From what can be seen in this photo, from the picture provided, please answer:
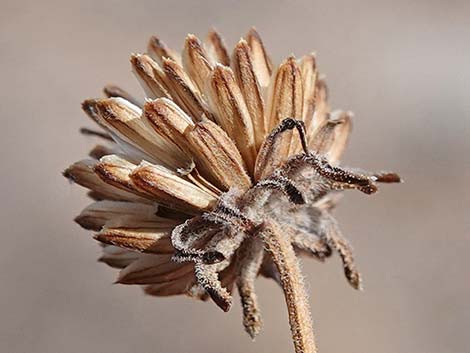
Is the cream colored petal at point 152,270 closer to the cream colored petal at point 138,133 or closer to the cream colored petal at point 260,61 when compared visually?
the cream colored petal at point 138,133

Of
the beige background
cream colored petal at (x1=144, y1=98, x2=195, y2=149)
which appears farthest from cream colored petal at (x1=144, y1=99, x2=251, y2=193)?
the beige background

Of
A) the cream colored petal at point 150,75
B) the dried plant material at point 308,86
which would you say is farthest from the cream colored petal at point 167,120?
the dried plant material at point 308,86

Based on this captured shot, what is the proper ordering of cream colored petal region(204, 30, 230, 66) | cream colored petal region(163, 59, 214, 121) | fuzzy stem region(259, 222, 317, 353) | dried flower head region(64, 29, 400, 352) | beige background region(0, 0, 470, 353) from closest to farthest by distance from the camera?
fuzzy stem region(259, 222, 317, 353)
dried flower head region(64, 29, 400, 352)
cream colored petal region(163, 59, 214, 121)
cream colored petal region(204, 30, 230, 66)
beige background region(0, 0, 470, 353)

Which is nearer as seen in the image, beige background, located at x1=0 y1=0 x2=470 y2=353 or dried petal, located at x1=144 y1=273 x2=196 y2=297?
dried petal, located at x1=144 y1=273 x2=196 y2=297

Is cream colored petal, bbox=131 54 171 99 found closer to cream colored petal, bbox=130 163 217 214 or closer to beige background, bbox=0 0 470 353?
cream colored petal, bbox=130 163 217 214

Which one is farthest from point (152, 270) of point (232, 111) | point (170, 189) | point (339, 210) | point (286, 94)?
point (339, 210)

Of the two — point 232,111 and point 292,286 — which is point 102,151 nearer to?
point 232,111
